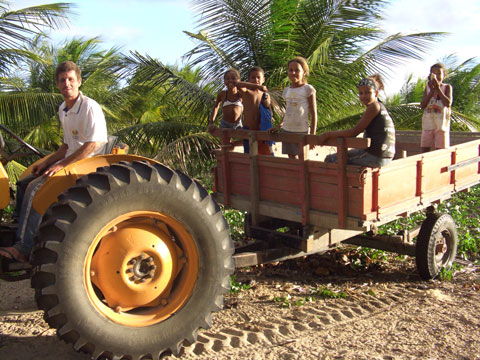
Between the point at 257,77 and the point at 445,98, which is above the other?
the point at 257,77

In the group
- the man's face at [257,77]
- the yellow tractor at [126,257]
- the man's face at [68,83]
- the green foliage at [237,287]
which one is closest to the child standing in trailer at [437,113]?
the man's face at [257,77]

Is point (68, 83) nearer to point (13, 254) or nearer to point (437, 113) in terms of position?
point (13, 254)

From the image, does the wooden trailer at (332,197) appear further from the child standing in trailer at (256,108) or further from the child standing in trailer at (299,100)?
the child standing in trailer at (256,108)

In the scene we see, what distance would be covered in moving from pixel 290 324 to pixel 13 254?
7.10 ft

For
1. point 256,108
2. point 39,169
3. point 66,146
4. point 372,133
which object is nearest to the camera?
point 39,169

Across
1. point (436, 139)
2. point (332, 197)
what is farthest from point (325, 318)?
point (436, 139)

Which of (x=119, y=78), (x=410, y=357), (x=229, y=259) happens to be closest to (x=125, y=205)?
(x=229, y=259)

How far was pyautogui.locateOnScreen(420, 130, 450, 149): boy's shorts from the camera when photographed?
6402mm

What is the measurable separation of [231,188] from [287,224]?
657 millimetres

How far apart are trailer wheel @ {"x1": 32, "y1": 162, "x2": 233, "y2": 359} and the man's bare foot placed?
531 millimetres

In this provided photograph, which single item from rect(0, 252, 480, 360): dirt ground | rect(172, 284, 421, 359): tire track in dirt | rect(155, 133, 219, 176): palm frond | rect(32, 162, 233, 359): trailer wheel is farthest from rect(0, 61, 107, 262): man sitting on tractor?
rect(155, 133, 219, 176): palm frond

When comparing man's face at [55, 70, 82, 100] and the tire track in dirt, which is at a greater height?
man's face at [55, 70, 82, 100]

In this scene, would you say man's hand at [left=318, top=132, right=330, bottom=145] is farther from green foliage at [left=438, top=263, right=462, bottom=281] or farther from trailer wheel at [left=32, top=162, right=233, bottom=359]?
green foliage at [left=438, top=263, right=462, bottom=281]

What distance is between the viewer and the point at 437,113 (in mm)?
6465
